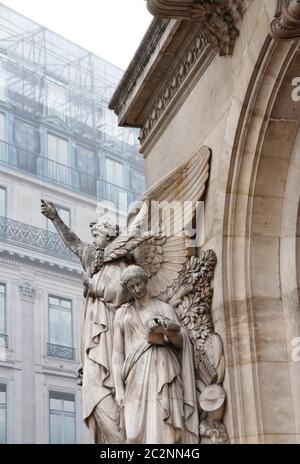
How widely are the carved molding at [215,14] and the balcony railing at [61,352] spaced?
13.4 meters

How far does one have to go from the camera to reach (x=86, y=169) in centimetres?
2184

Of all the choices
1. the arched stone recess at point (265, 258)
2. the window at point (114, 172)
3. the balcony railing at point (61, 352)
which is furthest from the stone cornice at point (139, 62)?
the window at point (114, 172)

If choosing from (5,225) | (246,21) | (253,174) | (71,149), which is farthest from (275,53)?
(71,149)

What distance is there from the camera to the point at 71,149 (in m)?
21.9

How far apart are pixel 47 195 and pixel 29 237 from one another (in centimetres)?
118

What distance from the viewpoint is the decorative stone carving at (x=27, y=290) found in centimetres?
1922

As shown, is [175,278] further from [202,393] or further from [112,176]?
[112,176]

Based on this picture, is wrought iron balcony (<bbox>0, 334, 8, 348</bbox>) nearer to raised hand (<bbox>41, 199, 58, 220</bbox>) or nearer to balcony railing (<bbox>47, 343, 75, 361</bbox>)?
balcony railing (<bbox>47, 343, 75, 361</bbox>)

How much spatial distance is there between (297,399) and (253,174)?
1505 mm

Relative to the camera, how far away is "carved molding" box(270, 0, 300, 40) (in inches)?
216

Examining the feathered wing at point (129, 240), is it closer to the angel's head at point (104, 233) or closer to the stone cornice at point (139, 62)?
the angel's head at point (104, 233)

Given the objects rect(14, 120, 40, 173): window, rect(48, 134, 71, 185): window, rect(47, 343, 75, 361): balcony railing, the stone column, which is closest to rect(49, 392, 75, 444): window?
the stone column

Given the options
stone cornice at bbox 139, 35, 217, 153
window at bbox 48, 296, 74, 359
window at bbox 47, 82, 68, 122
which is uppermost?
window at bbox 47, 82, 68, 122

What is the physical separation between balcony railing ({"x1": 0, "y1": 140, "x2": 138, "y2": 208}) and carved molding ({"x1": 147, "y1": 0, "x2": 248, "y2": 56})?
14.1 meters
